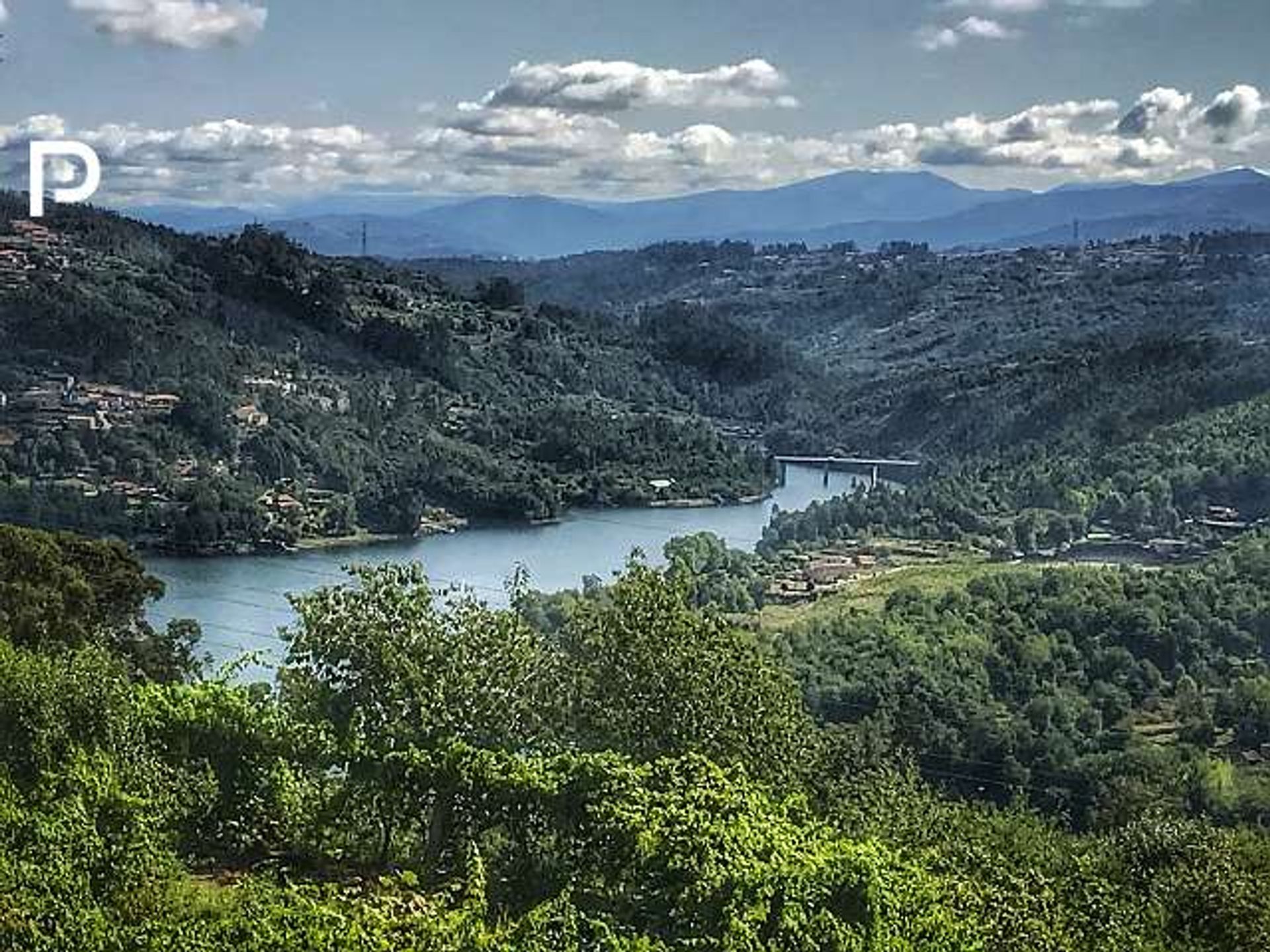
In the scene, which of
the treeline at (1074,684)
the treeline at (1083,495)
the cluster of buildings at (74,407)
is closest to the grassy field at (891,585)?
the treeline at (1074,684)

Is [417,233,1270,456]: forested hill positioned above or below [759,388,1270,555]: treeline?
above

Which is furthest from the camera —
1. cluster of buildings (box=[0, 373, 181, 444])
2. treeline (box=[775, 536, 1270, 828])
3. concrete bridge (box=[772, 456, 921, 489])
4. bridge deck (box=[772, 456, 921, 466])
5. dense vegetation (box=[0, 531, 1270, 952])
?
bridge deck (box=[772, 456, 921, 466])

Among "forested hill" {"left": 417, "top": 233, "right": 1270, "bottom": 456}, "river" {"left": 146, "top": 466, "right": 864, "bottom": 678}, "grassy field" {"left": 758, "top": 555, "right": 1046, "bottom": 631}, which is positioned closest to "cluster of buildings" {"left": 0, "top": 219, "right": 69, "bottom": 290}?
"river" {"left": 146, "top": 466, "right": 864, "bottom": 678}

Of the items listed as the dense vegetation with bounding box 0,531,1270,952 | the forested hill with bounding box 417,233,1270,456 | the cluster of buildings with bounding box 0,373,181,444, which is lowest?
the dense vegetation with bounding box 0,531,1270,952

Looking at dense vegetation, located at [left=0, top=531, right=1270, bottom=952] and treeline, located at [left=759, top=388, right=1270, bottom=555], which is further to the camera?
treeline, located at [left=759, top=388, right=1270, bottom=555]

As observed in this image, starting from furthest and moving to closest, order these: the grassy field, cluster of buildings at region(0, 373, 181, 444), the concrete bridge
Answer: the concrete bridge → cluster of buildings at region(0, 373, 181, 444) → the grassy field

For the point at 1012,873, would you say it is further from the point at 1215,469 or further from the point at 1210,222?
the point at 1210,222

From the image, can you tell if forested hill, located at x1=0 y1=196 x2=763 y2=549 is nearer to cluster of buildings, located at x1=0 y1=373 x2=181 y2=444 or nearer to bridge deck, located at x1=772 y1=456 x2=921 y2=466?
cluster of buildings, located at x1=0 y1=373 x2=181 y2=444
